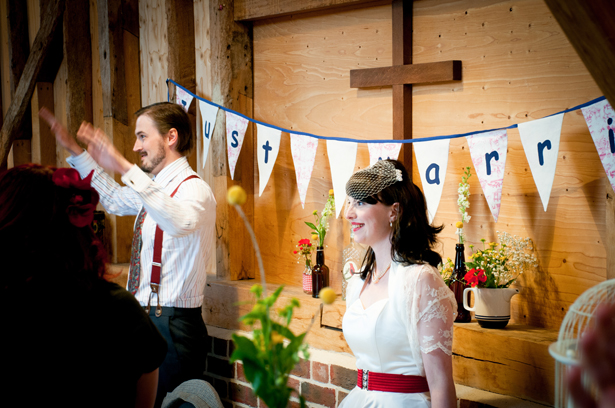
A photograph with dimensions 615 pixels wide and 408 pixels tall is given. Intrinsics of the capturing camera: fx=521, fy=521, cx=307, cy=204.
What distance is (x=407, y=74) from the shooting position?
2295 mm

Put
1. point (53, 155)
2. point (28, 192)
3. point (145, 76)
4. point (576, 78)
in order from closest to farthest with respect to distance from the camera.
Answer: point (28, 192)
point (576, 78)
point (145, 76)
point (53, 155)

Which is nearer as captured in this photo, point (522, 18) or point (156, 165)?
point (522, 18)

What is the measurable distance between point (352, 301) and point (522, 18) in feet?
4.31

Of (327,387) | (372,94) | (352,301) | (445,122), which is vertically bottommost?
(327,387)

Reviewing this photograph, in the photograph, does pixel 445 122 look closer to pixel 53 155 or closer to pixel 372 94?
pixel 372 94

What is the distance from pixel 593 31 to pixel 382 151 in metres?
1.55

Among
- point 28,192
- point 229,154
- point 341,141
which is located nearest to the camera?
point 28,192

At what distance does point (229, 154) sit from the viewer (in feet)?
8.98

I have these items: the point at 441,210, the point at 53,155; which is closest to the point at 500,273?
the point at 441,210

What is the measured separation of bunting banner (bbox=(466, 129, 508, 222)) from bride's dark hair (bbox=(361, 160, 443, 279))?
1.62ft

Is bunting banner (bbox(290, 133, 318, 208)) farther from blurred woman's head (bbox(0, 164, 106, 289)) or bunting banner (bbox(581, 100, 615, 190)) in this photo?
blurred woman's head (bbox(0, 164, 106, 289))

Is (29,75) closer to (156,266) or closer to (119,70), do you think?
(119,70)

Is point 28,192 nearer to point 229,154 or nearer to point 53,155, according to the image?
point 229,154

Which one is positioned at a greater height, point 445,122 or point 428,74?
point 428,74
